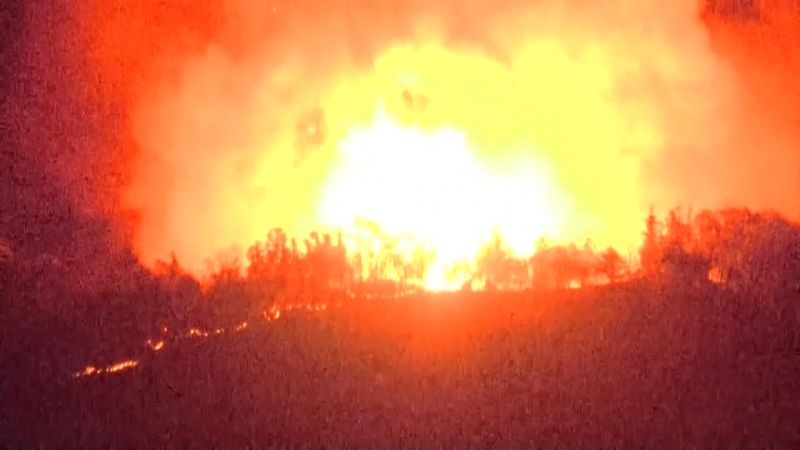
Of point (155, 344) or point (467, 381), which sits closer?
point (467, 381)

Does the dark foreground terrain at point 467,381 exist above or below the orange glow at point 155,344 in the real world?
below

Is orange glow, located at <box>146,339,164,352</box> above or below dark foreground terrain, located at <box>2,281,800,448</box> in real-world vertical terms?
above

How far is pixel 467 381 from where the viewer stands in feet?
108

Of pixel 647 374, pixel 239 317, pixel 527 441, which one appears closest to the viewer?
pixel 527 441

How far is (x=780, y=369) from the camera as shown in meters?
33.2

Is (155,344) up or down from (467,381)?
up

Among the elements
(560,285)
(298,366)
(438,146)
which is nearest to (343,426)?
(298,366)

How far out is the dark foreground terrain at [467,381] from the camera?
29.6m

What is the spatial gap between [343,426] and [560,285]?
1289 cm

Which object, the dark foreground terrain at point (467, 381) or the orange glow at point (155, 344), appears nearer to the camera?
the dark foreground terrain at point (467, 381)

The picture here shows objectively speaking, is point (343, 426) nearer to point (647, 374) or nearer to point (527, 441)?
point (527, 441)

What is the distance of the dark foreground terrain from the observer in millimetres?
29562

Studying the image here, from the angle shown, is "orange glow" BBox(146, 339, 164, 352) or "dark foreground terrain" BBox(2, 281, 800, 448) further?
"orange glow" BBox(146, 339, 164, 352)

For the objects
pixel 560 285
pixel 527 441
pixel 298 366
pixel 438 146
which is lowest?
pixel 527 441
